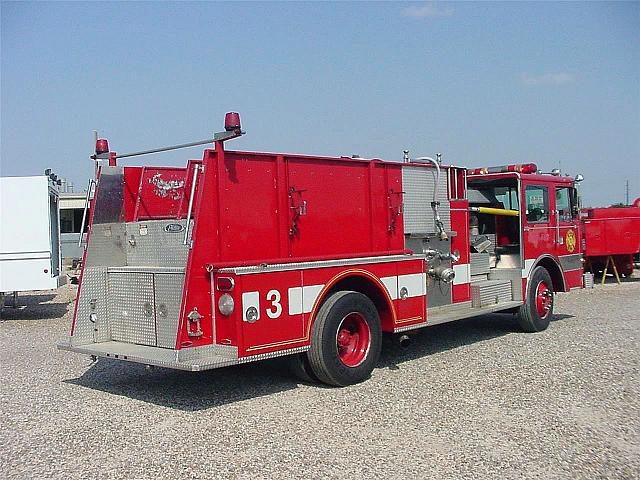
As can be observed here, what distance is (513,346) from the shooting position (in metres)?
10.2

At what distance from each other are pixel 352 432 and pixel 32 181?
36.9 ft

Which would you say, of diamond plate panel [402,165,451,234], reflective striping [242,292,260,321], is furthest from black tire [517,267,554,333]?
reflective striping [242,292,260,321]

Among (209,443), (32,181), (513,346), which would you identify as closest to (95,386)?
(209,443)

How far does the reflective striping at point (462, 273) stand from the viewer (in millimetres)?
9922

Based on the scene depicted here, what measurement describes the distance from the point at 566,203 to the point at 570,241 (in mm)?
668

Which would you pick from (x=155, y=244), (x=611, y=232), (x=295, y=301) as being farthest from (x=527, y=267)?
(x=611, y=232)

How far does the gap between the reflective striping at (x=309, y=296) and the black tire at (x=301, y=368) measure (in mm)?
618

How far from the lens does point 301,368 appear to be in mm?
7848

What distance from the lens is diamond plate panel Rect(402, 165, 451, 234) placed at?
9273mm

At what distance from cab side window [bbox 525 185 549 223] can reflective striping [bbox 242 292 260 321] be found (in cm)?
593

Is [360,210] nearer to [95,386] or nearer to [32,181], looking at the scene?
[95,386]

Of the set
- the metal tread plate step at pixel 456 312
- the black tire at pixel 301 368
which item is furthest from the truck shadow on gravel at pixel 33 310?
the metal tread plate step at pixel 456 312

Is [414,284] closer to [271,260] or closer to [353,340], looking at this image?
[353,340]

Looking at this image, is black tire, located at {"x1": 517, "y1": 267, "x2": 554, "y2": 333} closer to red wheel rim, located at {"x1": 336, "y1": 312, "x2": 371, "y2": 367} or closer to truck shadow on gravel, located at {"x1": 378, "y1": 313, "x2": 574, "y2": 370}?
truck shadow on gravel, located at {"x1": 378, "y1": 313, "x2": 574, "y2": 370}
